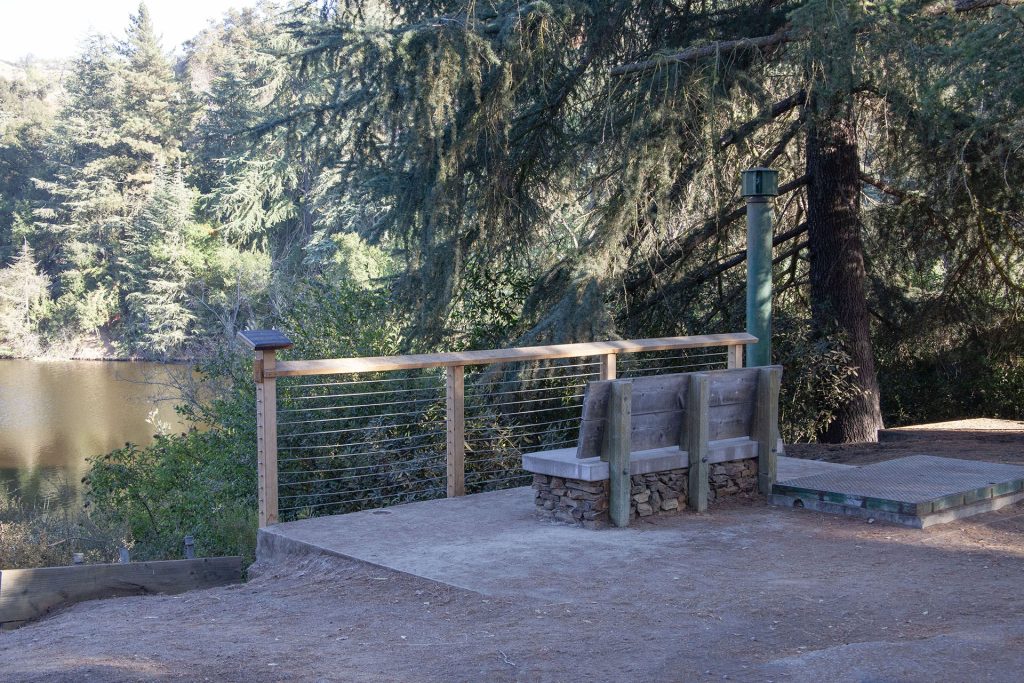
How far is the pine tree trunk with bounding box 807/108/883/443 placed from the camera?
38.5 ft

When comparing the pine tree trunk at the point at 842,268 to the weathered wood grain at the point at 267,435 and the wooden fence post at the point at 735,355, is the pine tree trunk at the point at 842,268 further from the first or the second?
the weathered wood grain at the point at 267,435

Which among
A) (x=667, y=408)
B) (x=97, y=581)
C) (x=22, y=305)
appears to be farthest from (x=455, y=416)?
(x=22, y=305)

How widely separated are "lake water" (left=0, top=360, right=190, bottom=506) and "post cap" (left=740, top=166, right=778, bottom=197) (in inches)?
500

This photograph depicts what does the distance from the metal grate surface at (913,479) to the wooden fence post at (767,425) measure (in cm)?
12

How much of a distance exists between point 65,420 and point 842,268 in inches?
918

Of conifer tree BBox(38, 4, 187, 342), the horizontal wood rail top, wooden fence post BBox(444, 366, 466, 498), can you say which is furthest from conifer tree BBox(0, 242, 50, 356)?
wooden fence post BBox(444, 366, 466, 498)

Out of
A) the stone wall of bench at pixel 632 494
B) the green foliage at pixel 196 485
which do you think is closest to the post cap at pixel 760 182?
the stone wall of bench at pixel 632 494

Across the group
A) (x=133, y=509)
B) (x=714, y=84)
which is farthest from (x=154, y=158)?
(x=714, y=84)

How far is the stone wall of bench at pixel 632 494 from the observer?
20.4 ft

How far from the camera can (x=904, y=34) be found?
8.61 metres

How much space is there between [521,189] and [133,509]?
7.66 metres

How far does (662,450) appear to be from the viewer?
655 cm

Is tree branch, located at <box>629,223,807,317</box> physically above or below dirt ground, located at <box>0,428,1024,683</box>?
above

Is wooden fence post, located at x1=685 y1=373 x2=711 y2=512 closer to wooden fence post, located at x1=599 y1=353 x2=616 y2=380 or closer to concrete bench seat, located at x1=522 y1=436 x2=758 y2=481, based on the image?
concrete bench seat, located at x1=522 y1=436 x2=758 y2=481
